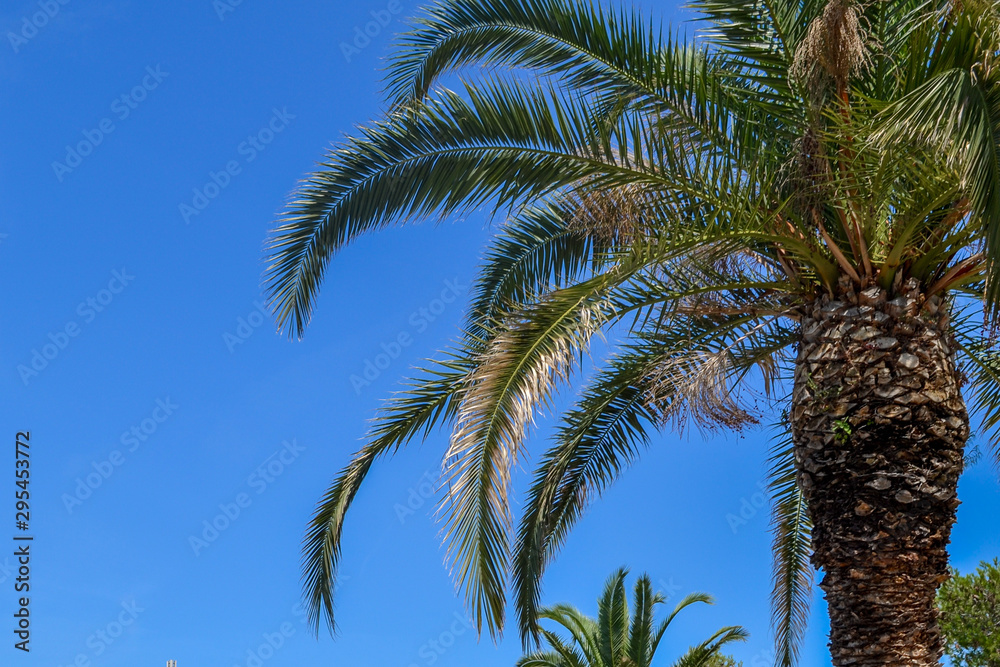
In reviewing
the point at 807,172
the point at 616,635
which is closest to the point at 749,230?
the point at 807,172

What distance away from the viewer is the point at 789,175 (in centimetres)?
735

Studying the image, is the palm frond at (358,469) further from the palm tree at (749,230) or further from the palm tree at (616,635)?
the palm tree at (616,635)

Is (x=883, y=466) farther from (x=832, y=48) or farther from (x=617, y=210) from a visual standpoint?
(x=832, y=48)

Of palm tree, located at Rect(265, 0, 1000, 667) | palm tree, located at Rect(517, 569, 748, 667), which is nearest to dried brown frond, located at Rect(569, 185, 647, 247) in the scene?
palm tree, located at Rect(265, 0, 1000, 667)

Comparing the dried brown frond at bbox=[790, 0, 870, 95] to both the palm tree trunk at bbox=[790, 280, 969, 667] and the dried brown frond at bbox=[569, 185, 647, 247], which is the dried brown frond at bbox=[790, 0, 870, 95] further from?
the palm tree trunk at bbox=[790, 280, 969, 667]

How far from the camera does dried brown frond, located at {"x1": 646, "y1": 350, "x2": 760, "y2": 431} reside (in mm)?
8172

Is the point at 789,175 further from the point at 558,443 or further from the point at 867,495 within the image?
the point at 558,443

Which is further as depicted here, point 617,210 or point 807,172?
point 617,210

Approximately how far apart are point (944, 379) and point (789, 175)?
184 cm

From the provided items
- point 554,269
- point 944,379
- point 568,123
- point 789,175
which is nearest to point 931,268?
point 944,379

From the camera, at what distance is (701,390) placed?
8148 millimetres

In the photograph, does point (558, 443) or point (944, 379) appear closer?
point (944, 379)

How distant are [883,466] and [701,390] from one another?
1537 mm

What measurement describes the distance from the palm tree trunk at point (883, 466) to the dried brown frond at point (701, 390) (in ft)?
2.75
